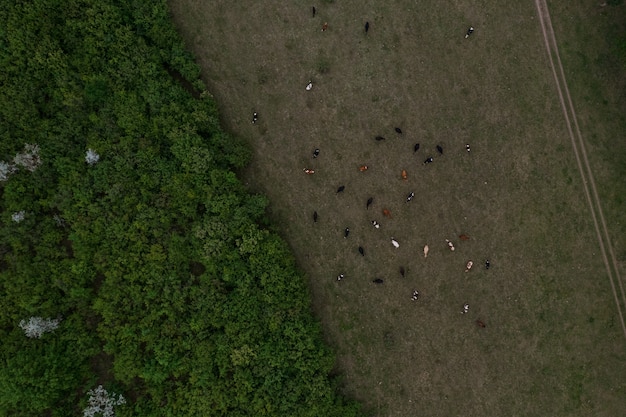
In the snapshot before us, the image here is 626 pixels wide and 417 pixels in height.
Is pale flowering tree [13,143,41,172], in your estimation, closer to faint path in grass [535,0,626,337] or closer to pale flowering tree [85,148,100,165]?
pale flowering tree [85,148,100,165]

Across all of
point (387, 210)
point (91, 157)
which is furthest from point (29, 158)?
point (387, 210)

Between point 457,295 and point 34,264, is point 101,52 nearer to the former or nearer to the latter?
point 34,264

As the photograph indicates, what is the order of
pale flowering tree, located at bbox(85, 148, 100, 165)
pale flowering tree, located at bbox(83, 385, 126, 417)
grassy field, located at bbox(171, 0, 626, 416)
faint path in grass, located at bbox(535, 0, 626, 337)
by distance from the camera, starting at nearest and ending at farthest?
1. pale flowering tree, located at bbox(83, 385, 126, 417)
2. pale flowering tree, located at bbox(85, 148, 100, 165)
3. grassy field, located at bbox(171, 0, 626, 416)
4. faint path in grass, located at bbox(535, 0, 626, 337)

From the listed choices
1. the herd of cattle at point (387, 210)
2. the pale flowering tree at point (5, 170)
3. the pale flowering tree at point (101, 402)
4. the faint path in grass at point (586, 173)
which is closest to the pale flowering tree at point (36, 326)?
the pale flowering tree at point (101, 402)

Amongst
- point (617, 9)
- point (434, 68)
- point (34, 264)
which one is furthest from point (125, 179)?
point (617, 9)

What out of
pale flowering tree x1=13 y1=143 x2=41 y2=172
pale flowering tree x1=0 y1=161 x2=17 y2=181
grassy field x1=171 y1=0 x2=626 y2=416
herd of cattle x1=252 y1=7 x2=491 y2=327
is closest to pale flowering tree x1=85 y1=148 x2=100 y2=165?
pale flowering tree x1=13 y1=143 x2=41 y2=172

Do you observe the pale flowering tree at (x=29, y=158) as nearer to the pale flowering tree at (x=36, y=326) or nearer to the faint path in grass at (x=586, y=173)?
the pale flowering tree at (x=36, y=326)
